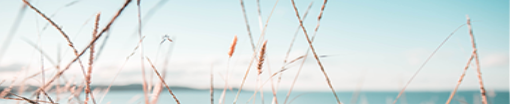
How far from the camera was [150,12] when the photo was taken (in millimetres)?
381

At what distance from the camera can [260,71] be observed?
26.7 inches

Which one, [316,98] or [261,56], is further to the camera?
[316,98]

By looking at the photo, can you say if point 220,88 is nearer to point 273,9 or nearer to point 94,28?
point 273,9

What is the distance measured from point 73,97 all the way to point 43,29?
0.23 meters

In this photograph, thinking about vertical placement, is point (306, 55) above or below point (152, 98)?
above

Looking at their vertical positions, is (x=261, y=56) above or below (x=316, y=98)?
below

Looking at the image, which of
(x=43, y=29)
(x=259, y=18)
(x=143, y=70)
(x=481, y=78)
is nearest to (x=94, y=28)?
(x=143, y=70)

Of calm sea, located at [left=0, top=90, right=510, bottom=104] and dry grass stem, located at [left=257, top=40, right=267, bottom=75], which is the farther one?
calm sea, located at [left=0, top=90, right=510, bottom=104]

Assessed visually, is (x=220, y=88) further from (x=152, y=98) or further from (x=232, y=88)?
(x=152, y=98)

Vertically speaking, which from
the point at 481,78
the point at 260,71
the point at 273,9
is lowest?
the point at 481,78

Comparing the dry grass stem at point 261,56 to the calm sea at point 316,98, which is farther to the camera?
the calm sea at point 316,98

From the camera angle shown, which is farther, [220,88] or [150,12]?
[220,88]

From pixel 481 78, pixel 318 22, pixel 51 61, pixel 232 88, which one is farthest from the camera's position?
pixel 232 88

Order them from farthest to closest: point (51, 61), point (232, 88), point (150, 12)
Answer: point (232, 88), point (51, 61), point (150, 12)
